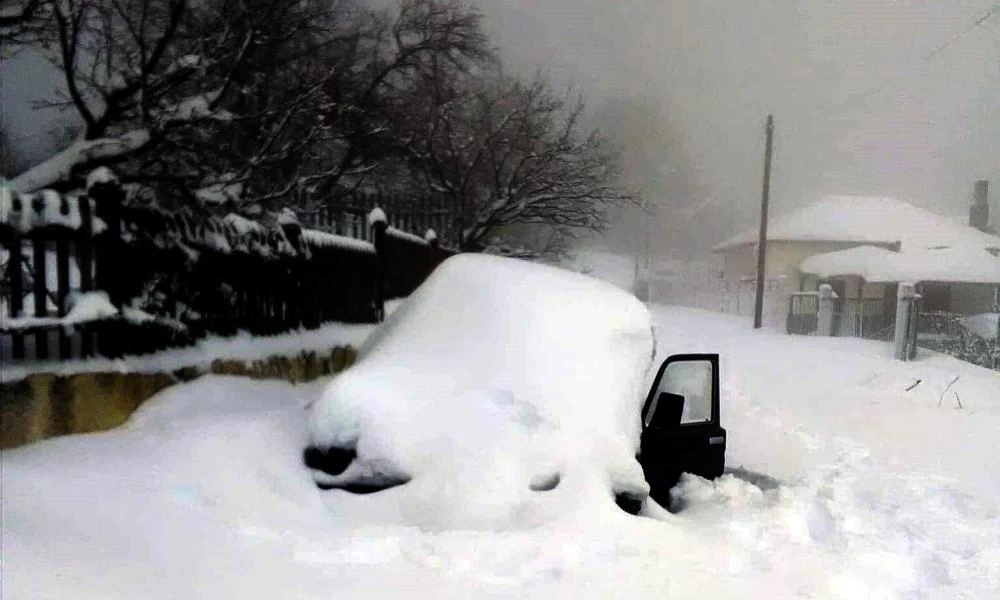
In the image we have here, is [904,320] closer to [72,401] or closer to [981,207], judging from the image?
[72,401]

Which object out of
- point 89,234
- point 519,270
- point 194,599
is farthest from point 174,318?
point 194,599

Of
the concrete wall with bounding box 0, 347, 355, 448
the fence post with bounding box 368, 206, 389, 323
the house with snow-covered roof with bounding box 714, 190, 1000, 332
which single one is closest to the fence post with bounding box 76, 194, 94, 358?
the concrete wall with bounding box 0, 347, 355, 448

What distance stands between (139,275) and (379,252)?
11.9 feet

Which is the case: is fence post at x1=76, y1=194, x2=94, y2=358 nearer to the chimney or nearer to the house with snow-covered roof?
the house with snow-covered roof

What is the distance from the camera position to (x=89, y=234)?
3.54 metres

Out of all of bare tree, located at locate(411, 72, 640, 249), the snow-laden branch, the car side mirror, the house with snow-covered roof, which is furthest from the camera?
the house with snow-covered roof

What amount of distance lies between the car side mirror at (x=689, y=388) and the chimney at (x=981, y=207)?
29.8 metres

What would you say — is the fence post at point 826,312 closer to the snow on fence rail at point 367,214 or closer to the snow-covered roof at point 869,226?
the snow on fence rail at point 367,214

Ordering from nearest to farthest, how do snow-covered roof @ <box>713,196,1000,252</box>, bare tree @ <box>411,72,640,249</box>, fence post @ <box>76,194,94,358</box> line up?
fence post @ <box>76,194,94,358</box> < bare tree @ <box>411,72,640,249</box> < snow-covered roof @ <box>713,196,1000,252</box>

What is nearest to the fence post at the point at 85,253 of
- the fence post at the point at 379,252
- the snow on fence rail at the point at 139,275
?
the snow on fence rail at the point at 139,275

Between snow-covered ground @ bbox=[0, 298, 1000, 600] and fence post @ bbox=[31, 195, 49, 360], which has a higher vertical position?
fence post @ bbox=[31, 195, 49, 360]

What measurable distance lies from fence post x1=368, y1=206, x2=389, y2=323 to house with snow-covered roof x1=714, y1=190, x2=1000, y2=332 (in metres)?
16.9

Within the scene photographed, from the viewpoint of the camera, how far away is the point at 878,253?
2312 centimetres

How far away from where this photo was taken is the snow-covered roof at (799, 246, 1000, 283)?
20.1 metres
